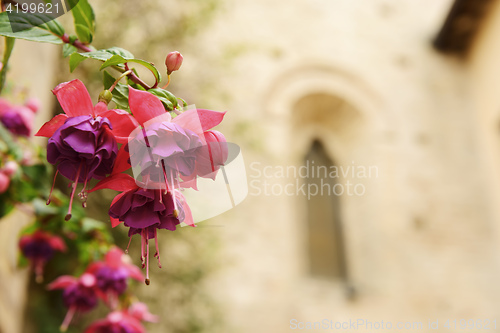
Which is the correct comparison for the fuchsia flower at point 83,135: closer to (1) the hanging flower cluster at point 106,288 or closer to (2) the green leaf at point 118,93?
(2) the green leaf at point 118,93

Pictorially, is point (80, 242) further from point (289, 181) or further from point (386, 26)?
point (386, 26)

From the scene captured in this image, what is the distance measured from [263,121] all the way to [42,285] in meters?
2.45

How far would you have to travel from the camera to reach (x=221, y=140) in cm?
53

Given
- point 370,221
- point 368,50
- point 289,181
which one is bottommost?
point 370,221

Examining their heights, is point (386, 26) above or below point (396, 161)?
above

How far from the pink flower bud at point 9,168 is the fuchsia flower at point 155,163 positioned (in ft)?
2.92

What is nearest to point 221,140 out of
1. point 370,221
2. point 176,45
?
point 176,45

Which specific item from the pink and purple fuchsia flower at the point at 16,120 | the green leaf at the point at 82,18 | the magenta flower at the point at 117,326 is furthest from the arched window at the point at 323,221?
the green leaf at the point at 82,18

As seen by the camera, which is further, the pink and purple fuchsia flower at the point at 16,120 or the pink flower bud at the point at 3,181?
the pink and purple fuchsia flower at the point at 16,120

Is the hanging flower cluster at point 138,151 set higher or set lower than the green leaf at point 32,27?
lower

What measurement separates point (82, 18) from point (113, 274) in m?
0.71

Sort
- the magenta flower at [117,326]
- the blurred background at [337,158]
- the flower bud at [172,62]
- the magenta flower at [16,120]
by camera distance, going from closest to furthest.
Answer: the flower bud at [172,62]
the magenta flower at [117,326]
the magenta flower at [16,120]
the blurred background at [337,158]

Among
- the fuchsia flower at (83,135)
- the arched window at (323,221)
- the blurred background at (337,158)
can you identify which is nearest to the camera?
the fuchsia flower at (83,135)

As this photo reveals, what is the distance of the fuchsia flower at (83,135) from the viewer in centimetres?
48
